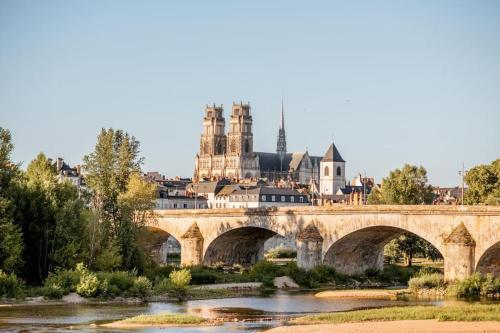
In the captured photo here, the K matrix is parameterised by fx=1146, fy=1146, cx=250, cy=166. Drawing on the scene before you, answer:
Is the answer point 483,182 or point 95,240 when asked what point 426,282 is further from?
point 483,182

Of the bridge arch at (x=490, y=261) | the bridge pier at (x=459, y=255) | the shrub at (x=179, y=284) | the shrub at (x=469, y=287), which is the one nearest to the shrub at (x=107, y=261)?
the shrub at (x=179, y=284)

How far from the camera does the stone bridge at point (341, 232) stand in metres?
68.2

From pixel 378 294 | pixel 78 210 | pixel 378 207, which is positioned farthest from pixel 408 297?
pixel 78 210

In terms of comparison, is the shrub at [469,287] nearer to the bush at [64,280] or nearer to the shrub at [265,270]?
the shrub at [265,270]

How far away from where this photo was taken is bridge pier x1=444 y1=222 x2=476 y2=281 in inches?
2672

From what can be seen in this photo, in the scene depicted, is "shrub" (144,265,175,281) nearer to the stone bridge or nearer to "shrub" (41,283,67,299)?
"shrub" (41,283,67,299)

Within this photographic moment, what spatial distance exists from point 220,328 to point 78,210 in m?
20.7

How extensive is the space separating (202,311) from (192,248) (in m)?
30.3

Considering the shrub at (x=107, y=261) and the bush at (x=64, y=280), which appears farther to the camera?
the shrub at (x=107, y=261)

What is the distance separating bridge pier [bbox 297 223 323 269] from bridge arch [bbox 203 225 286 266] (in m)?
6.54

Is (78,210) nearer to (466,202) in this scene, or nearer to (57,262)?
(57,262)

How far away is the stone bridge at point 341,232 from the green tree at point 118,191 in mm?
11095

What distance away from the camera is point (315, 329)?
49219 millimetres

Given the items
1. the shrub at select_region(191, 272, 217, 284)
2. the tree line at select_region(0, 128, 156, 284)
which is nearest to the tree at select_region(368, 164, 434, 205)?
the shrub at select_region(191, 272, 217, 284)
